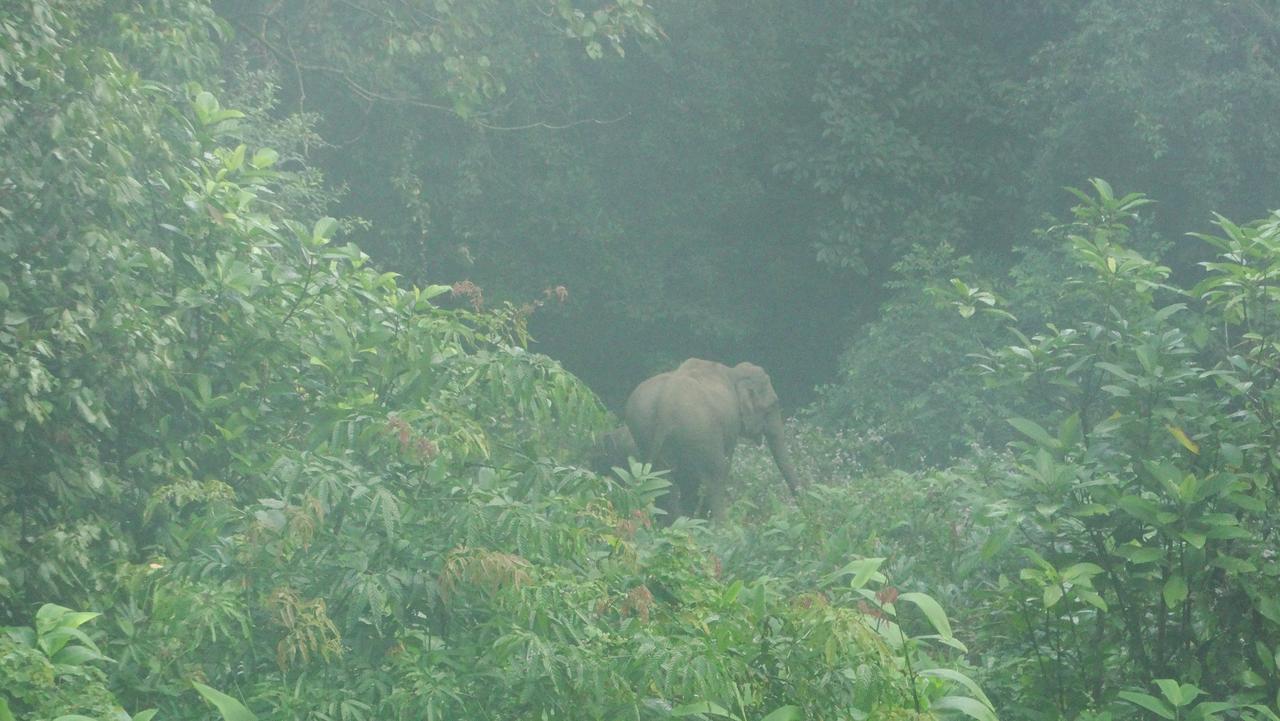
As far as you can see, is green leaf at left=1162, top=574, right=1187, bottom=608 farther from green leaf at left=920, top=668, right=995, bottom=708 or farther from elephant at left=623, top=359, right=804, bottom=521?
elephant at left=623, top=359, right=804, bottom=521

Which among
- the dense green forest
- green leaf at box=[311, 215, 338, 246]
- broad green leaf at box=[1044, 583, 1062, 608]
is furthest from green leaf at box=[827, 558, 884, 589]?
green leaf at box=[311, 215, 338, 246]

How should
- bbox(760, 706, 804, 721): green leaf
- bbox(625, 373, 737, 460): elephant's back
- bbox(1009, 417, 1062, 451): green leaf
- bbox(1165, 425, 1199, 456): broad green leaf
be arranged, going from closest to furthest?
→ bbox(760, 706, 804, 721): green leaf, bbox(1165, 425, 1199, 456): broad green leaf, bbox(1009, 417, 1062, 451): green leaf, bbox(625, 373, 737, 460): elephant's back

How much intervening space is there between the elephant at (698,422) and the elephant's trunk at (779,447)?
18 millimetres

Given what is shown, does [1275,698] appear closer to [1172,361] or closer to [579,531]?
[1172,361]

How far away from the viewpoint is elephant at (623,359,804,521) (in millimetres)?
9328

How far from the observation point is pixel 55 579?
4.37m

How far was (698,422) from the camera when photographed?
932cm

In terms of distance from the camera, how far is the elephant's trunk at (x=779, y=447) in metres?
9.95

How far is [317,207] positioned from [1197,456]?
310 inches

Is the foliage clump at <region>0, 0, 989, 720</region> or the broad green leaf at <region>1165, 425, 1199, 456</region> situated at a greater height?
the broad green leaf at <region>1165, 425, 1199, 456</region>

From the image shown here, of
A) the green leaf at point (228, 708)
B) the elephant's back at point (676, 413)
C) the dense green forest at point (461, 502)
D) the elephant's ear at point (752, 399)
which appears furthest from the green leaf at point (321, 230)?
the elephant's ear at point (752, 399)

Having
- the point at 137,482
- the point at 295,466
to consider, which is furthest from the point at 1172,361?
the point at 137,482

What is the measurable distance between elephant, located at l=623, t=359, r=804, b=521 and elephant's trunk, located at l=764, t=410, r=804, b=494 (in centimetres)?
2

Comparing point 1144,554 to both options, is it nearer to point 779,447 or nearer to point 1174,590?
point 1174,590
